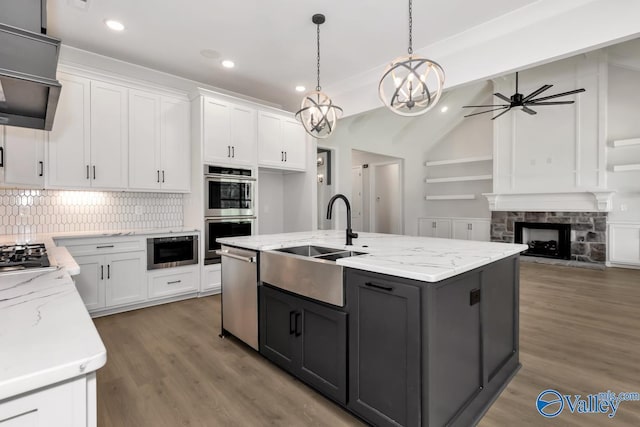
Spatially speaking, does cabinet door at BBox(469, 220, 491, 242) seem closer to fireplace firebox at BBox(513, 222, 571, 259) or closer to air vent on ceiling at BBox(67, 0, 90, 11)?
fireplace firebox at BBox(513, 222, 571, 259)

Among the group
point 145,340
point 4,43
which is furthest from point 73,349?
point 145,340

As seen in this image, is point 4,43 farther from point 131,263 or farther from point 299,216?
point 299,216

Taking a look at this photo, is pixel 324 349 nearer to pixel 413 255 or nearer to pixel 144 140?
pixel 413 255

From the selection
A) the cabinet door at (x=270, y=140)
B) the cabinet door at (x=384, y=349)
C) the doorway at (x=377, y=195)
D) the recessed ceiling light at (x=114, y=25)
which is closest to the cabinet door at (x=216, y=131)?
the cabinet door at (x=270, y=140)

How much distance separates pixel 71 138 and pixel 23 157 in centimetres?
45

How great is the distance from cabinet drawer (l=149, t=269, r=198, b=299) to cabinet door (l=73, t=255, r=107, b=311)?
0.49m

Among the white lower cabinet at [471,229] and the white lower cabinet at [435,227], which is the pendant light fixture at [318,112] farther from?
the white lower cabinet at [435,227]

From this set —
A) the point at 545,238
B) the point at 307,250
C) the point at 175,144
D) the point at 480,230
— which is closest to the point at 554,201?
the point at 545,238

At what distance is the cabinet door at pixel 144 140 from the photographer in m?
3.78

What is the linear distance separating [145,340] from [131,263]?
42.2 inches

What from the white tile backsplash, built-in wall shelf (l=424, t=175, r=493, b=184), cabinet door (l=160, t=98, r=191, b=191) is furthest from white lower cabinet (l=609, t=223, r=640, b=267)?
the white tile backsplash

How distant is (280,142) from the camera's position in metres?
4.91

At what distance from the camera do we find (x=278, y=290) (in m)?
2.28

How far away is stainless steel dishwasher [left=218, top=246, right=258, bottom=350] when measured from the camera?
2.51 m
